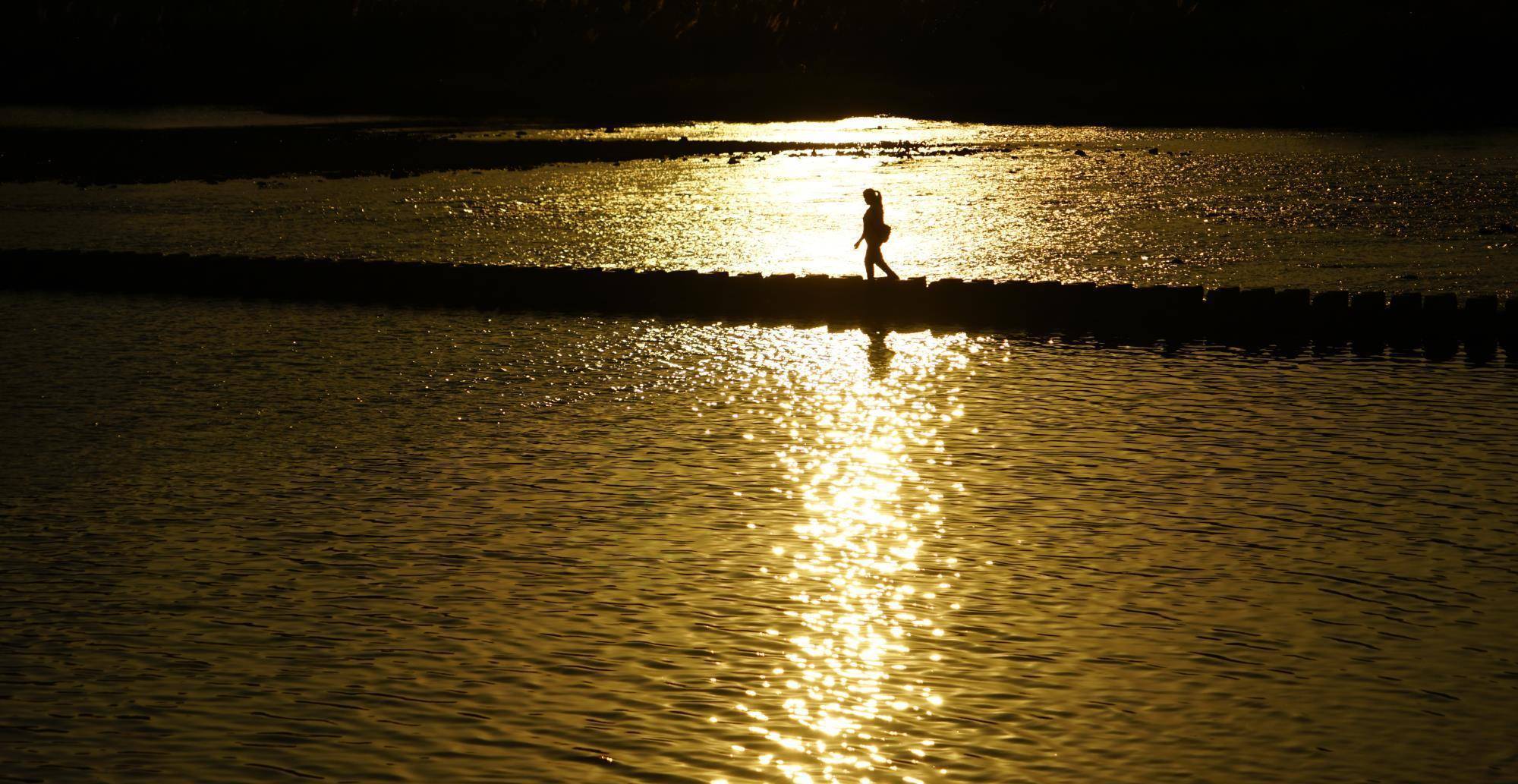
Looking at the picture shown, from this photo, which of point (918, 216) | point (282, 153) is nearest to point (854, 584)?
point (918, 216)

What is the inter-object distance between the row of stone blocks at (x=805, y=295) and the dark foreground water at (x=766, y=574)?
1854 mm

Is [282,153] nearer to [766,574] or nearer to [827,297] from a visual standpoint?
[827,297]

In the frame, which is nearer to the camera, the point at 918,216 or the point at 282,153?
the point at 918,216

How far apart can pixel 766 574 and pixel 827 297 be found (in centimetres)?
1508

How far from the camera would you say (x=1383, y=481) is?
15961 millimetres

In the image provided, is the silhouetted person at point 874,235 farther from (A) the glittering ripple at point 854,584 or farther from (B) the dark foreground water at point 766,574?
(A) the glittering ripple at point 854,584

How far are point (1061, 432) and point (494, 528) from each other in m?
6.48

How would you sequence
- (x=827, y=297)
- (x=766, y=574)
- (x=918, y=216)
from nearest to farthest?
(x=766, y=574) → (x=827, y=297) → (x=918, y=216)

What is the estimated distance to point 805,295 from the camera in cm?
2791

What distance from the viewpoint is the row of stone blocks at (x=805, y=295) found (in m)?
24.4

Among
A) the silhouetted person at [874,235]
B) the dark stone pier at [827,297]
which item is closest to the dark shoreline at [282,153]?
the dark stone pier at [827,297]

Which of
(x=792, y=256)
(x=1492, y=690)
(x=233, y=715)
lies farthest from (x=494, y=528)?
(x=792, y=256)

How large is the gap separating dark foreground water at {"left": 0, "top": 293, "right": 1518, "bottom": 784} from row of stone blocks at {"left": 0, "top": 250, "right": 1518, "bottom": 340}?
1.85 meters

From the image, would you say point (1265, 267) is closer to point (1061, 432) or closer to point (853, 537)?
point (1061, 432)
